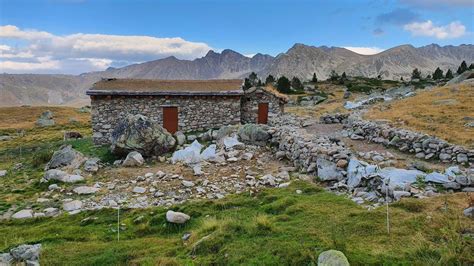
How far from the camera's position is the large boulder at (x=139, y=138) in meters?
20.0

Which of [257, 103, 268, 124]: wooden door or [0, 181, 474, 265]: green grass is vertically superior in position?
[257, 103, 268, 124]: wooden door

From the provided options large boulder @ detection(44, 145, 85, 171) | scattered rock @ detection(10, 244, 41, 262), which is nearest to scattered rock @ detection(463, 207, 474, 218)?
scattered rock @ detection(10, 244, 41, 262)

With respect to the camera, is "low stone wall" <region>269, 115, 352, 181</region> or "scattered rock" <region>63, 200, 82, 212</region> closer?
"scattered rock" <region>63, 200, 82, 212</region>

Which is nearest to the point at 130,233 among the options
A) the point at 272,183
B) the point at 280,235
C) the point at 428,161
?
the point at 280,235

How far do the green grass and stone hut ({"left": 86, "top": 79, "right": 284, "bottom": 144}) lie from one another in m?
13.5

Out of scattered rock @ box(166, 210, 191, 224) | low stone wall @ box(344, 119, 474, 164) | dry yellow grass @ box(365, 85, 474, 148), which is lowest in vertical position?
scattered rock @ box(166, 210, 191, 224)

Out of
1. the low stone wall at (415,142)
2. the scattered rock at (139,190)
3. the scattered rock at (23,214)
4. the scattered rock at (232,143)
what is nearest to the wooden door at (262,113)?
the scattered rock at (232,143)

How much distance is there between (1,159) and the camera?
81.3 feet

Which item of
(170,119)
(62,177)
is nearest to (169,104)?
(170,119)

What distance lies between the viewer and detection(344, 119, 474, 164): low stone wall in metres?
14.2

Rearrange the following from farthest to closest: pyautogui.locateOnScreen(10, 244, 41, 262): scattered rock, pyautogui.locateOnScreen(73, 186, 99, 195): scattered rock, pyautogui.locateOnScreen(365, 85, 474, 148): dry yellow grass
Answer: pyautogui.locateOnScreen(365, 85, 474, 148): dry yellow grass → pyautogui.locateOnScreen(73, 186, 99, 195): scattered rock → pyautogui.locateOnScreen(10, 244, 41, 262): scattered rock

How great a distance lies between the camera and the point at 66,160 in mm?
18969

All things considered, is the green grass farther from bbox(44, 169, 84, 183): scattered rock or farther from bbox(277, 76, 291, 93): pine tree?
bbox(277, 76, 291, 93): pine tree

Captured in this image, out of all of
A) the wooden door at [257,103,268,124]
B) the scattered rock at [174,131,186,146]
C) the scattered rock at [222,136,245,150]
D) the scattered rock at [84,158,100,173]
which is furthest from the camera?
the wooden door at [257,103,268,124]
